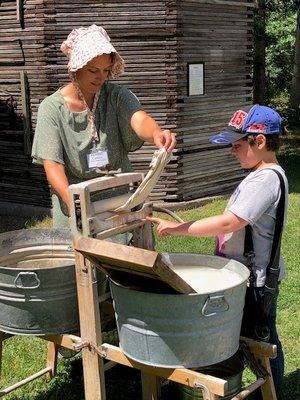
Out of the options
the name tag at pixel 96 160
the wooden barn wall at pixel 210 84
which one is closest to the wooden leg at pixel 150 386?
the name tag at pixel 96 160

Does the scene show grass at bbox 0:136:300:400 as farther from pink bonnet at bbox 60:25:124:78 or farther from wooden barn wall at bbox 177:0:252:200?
wooden barn wall at bbox 177:0:252:200

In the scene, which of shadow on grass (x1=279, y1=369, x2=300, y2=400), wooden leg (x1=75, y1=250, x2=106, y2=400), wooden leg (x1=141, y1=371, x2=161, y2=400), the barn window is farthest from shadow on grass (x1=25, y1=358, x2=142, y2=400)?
the barn window

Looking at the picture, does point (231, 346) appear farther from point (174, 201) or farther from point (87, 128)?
point (174, 201)

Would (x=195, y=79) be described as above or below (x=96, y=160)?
above

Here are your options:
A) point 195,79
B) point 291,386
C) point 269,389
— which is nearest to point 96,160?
point 269,389

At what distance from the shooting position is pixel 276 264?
2830 mm

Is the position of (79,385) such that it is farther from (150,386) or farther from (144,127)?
(144,127)

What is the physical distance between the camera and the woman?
2.91m

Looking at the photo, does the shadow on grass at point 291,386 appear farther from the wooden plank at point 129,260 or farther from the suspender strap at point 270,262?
the wooden plank at point 129,260

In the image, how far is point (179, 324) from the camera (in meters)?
2.27

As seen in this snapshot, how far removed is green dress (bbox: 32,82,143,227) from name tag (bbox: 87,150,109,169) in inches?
1.0

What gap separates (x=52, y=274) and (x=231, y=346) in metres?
0.82

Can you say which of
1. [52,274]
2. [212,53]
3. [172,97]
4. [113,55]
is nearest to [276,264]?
[52,274]

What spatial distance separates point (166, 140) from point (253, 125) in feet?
1.42
